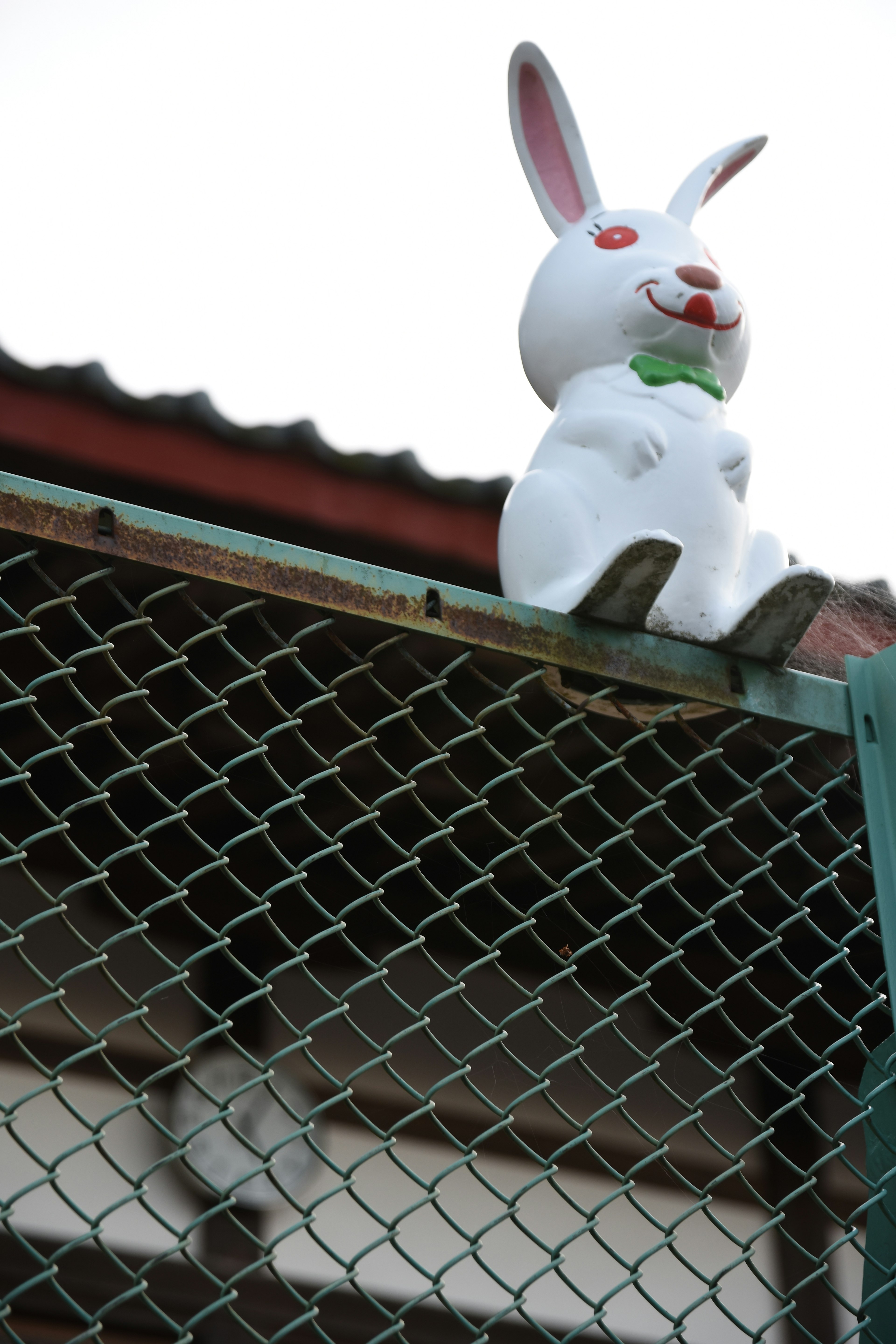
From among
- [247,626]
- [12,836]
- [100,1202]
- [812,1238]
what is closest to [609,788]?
[247,626]

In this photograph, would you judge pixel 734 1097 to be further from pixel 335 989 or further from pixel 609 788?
pixel 335 989

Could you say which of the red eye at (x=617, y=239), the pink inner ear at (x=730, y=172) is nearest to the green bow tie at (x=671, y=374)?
the red eye at (x=617, y=239)

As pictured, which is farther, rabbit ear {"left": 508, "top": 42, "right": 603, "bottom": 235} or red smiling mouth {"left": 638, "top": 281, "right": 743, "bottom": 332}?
rabbit ear {"left": 508, "top": 42, "right": 603, "bottom": 235}

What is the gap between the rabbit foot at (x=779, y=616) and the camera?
1737 mm

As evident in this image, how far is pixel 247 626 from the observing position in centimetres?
245

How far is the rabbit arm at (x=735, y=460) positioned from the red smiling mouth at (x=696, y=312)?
0.19m

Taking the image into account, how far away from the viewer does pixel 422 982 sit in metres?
3.57

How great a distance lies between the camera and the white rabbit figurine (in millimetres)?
1946

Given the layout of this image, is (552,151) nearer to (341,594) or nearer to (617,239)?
(617,239)

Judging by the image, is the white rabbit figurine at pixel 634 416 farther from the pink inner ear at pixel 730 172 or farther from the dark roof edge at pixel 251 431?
the dark roof edge at pixel 251 431

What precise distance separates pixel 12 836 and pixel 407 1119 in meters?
1.96

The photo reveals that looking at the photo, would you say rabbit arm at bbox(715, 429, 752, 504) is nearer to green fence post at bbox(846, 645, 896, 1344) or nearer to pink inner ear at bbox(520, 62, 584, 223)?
green fence post at bbox(846, 645, 896, 1344)

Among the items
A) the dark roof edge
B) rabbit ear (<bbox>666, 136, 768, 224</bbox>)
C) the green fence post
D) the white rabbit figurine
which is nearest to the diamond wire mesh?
the green fence post

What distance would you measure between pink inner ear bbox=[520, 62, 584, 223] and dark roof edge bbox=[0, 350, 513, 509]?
0.51 m
